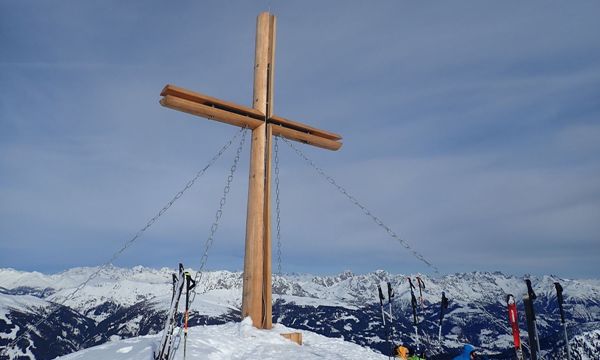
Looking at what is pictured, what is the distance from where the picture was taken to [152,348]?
1081 cm

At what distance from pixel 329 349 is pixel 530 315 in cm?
670

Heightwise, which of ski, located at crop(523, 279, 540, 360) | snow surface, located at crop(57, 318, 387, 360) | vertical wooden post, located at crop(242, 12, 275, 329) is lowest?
snow surface, located at crop(57, 318, 387, 360)

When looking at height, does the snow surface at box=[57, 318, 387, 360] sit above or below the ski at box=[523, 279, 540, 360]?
below

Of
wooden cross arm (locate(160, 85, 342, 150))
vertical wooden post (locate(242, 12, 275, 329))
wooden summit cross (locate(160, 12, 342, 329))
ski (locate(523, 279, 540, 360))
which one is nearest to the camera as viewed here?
ski (locate(523, 279, 540, 360))

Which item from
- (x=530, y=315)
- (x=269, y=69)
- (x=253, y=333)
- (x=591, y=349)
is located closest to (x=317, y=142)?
(x=269, y=69)

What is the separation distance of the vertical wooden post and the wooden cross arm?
47 centimetres

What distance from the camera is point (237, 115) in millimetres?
15555

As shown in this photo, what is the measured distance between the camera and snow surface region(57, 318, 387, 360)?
10.7 m

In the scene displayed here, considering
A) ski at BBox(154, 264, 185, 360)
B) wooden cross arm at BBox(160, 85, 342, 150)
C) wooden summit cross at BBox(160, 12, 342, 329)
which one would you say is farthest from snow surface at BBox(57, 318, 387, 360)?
wooden cross arm at BBox(160, 85, 342, 150)

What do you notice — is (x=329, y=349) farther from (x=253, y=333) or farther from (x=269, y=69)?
(x=269, y=69)

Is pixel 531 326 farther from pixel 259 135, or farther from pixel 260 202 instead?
pixel 259 135

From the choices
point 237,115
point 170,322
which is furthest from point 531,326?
point 237,115

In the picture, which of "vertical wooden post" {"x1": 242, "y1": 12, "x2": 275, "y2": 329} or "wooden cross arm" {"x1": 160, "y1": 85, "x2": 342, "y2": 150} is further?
"vertical wooden post" {"x1": 242, "y1": 12, "x2": 275, "y2": 329}

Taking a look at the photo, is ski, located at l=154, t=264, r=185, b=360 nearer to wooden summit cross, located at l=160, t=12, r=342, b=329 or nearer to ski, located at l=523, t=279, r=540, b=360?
wooden summit cross, located at l=160, t=12, r=342, b=329
